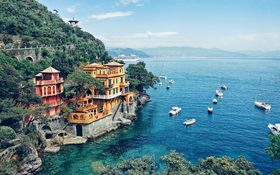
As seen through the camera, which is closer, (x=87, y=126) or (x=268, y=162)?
(x=268, y=162)

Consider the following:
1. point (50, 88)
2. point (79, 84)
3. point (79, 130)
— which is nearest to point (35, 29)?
point (79, 84)

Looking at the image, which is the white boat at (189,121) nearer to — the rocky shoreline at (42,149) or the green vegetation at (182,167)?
the rocky shoreline at (42,149)

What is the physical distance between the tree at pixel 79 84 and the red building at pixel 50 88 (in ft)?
7.13

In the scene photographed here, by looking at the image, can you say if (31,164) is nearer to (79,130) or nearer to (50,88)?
(79,130)

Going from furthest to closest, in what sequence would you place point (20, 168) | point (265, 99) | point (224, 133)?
1. point (265, 99)
2. point (224, 133)
3. point (20, 168)

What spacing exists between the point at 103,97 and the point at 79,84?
17.9 ft

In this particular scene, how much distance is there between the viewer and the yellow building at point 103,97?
162 ft

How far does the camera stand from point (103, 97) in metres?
54.8

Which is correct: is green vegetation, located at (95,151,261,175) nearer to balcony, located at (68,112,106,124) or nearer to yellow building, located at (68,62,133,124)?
balcony, located at (68,112,106,124)

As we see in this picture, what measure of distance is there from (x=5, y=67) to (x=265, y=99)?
7366 centimetres

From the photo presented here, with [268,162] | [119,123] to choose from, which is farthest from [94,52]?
[268,162]

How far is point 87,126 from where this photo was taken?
160 feet

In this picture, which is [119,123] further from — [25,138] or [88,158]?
[25,138]

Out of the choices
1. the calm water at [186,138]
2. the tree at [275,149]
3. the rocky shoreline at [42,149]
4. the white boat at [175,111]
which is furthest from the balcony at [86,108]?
the tree at [275,149]
